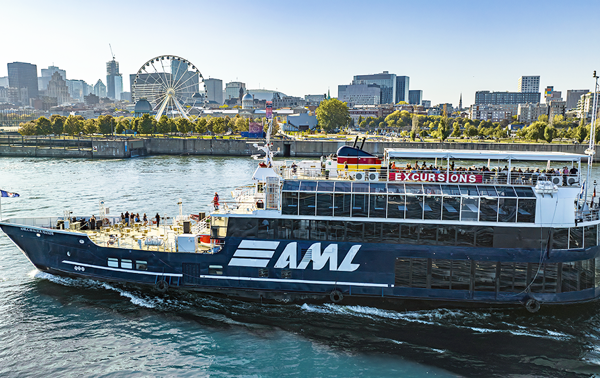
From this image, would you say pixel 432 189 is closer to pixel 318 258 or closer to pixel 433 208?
pixel 433 208

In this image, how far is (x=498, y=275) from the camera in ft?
62.6

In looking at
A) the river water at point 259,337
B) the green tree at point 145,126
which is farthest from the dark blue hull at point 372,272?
the green tree at point 145,126

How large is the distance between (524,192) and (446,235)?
357 centimetres

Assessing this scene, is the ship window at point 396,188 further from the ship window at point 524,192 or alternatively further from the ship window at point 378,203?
the ship window at point 524,192

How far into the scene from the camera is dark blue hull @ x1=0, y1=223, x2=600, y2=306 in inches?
749

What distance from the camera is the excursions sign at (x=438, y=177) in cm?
1980

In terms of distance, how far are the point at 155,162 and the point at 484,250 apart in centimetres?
6460

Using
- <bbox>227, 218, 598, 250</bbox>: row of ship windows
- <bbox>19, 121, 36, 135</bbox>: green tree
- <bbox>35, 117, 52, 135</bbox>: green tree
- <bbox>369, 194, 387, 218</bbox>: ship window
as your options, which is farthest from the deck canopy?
<bbox>19, 121, 36, 135</bbox>: green tree

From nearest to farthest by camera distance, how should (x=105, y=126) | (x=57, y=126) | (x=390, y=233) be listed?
(x=390, y=233) < (x=57, y=126) < (x=105, y=126)

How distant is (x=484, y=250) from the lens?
18953 mm

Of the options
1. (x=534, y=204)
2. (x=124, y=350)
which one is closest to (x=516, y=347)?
(x=534, y=204)

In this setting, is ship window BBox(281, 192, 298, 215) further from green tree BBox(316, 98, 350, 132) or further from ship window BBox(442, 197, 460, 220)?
green tree BBox(316, 98, 350, 132)

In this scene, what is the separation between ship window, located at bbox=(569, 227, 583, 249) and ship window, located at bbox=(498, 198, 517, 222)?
2.38 meters

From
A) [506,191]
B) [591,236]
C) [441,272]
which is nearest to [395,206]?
[441,272]
